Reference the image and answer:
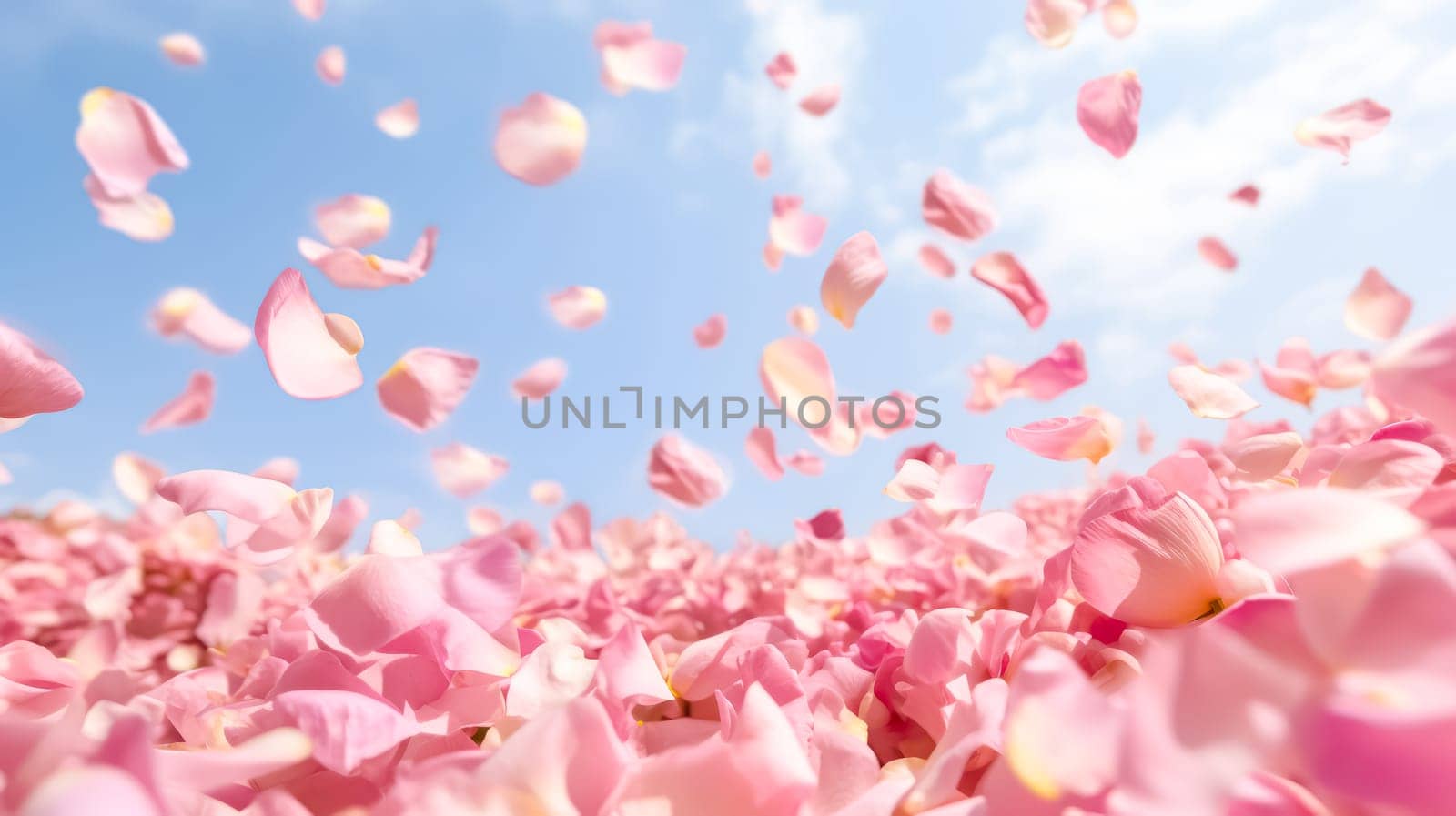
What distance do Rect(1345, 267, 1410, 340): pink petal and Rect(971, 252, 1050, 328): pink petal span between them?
0.61 m

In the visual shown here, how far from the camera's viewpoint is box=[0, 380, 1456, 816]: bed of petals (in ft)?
1.09

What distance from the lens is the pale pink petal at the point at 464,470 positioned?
1.56m

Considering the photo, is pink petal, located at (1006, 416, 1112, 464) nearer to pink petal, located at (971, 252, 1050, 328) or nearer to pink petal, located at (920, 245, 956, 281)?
pink petal, located at (971, 252, 1050, 328)

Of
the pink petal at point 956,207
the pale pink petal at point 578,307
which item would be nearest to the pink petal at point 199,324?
the pale pink petal at point 578,307

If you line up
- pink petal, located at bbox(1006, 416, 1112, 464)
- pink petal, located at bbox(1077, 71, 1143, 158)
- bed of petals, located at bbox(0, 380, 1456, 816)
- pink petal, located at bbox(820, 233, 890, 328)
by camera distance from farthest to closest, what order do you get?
pink petal, located at bbox(1077, 71, 1143, 158) < pink petal, located at bbox(820, 233, 890, 328) < pink petal, located at bbox(1006, 416, 1112, 464) < bed of petals, located at bbox(0, 380, 1456, 816)

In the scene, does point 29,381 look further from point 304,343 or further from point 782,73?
point 782,73

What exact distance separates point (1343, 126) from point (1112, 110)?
0.41 m

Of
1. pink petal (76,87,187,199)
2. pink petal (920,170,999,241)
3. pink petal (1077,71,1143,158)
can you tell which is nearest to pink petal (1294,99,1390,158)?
pink petal (1077,71,1143,158)

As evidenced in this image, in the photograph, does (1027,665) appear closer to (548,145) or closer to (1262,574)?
(1262,574)

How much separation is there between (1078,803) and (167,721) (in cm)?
66

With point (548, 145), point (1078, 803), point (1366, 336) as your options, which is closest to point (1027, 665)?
point (1078, 803)

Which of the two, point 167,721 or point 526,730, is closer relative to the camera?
point 526,730

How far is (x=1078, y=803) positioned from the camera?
0.37m

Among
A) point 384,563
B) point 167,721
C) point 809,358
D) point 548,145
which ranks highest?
point 548,145
